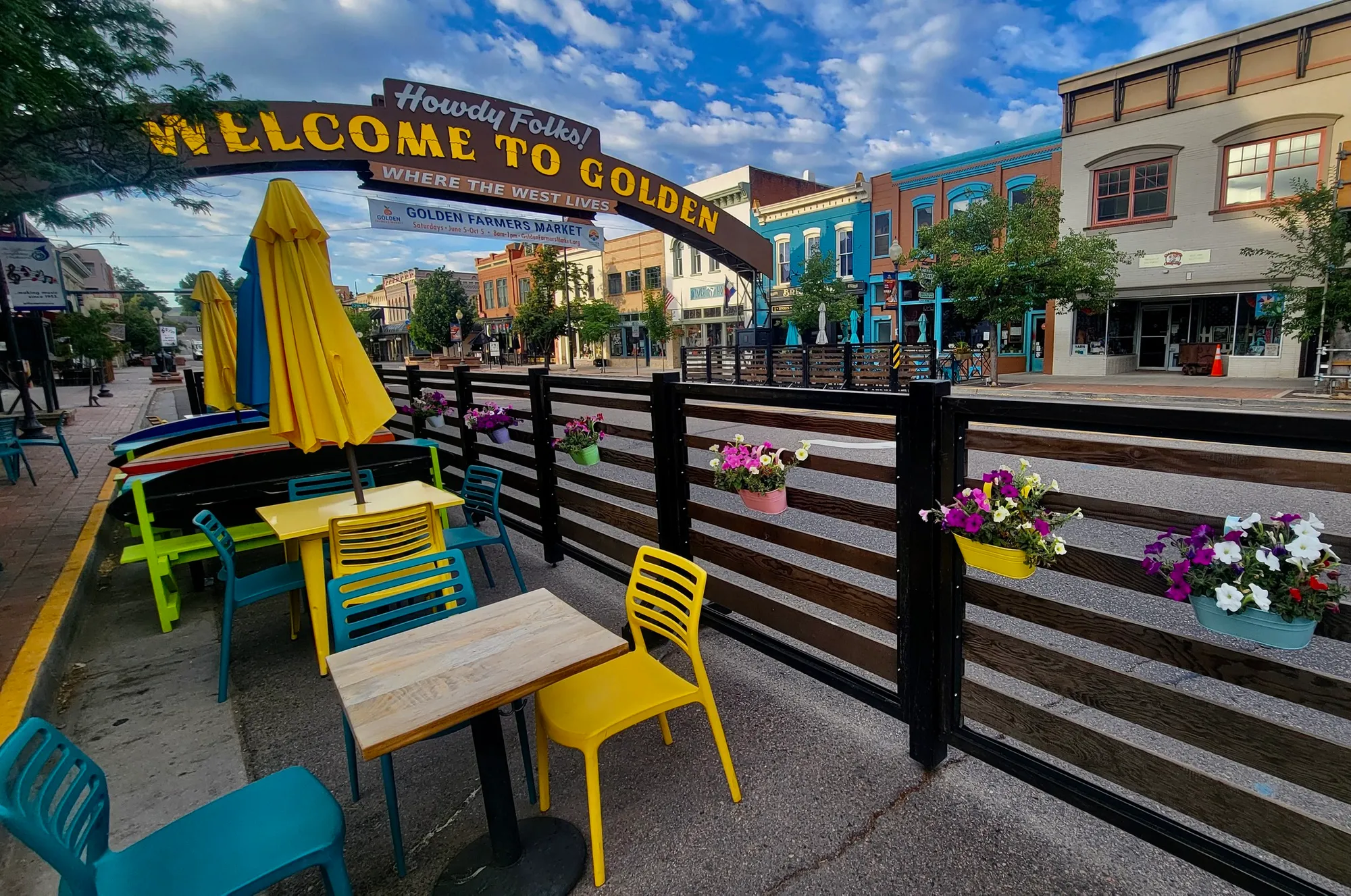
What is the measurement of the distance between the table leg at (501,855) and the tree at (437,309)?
5132 centimetres

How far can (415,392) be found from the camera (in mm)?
7512

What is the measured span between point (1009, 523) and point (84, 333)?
2600cm

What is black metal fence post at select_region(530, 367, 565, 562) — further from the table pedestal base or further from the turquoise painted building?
the turquoise painted building

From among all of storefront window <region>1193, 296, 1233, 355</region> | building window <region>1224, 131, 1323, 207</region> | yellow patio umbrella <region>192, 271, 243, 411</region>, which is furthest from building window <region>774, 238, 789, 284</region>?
yellow patio umbrella <region>192, 271, 243, 411</region>

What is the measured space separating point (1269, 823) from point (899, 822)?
1.06m

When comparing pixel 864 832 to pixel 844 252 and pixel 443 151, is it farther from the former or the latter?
pixel 844 252

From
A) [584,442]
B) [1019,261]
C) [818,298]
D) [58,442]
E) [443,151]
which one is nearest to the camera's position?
[584,442]

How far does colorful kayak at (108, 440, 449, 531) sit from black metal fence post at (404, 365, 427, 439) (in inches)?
66.2

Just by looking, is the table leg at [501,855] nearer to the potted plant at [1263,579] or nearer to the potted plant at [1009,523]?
the potted plant at [1009,523]

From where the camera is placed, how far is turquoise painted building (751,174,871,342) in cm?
2606

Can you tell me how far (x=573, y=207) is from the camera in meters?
11.7

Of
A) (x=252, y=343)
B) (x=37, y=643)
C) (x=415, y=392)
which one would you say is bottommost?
(x=37, y=643)

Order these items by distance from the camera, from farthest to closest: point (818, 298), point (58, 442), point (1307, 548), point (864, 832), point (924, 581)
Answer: point (818, 298), point (58, 442), point (924, 581), point (864, 832), point (1307, 548)

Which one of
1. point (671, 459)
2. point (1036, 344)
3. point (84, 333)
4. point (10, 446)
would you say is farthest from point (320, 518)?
point (1036, 344)
